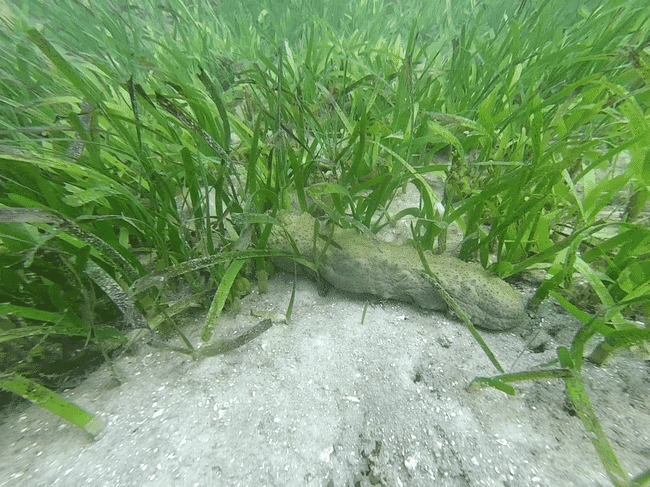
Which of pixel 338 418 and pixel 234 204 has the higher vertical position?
pixel 234 204

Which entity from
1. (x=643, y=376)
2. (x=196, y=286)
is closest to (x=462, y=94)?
(x=643, y=376)

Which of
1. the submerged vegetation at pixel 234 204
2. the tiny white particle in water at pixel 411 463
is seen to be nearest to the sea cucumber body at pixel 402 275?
the submerged vegetation at pixel 234 204

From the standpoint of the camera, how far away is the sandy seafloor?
2.09 ft

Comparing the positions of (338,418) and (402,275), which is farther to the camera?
(402,275)

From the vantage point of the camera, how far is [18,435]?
0.69 meters

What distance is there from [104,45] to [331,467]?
2817 millimetres

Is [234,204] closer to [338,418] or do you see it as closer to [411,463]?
[338,418]

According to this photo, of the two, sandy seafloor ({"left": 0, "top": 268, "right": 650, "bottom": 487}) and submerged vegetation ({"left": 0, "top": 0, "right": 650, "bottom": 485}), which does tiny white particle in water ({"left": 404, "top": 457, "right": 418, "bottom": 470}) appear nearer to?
sandy seafloor ({"left": 0, "top": 268, "right": 650, "bottom": 487})

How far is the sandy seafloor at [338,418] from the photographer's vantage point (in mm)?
638

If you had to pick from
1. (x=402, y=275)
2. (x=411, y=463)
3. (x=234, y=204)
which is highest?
(x=234, y=204)

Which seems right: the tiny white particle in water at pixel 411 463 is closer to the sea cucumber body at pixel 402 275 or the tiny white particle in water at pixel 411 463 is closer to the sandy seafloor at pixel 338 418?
the sandy seafloor at pixel 338 418

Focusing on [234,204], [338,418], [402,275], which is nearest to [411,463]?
[338,418]

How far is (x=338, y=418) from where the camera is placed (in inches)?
29.0

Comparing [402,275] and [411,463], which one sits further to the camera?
[402,275]
